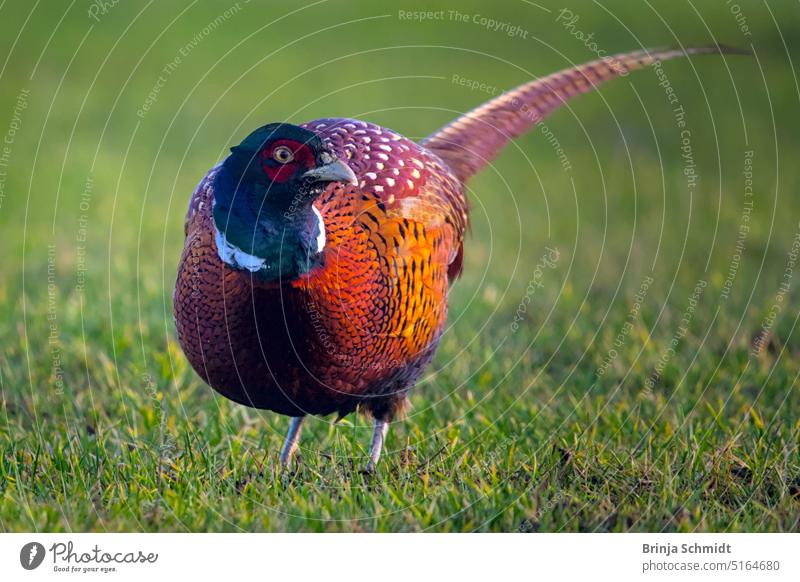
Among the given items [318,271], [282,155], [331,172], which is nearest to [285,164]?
[282,155]

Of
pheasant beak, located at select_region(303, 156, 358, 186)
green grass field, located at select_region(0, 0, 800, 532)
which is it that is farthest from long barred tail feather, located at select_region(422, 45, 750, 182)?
pheasant beak, located at select_region(303, 156, 358, 186)

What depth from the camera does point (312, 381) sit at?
12.1 ft

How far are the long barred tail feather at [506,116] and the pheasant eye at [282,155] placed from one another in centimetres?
133

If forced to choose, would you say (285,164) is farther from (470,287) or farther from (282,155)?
(470,287)

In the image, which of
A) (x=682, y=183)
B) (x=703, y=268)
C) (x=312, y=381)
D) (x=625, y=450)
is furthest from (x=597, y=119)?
(x=312, y=381)

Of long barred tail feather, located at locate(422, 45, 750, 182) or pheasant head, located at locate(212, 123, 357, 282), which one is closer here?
pheasant head, located at locate(212, 123, 357, 282)

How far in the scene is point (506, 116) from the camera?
468 cm

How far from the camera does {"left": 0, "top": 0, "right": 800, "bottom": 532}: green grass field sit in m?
3.78

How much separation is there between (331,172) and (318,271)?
13.4 inches

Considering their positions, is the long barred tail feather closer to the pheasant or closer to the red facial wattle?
the pheasant

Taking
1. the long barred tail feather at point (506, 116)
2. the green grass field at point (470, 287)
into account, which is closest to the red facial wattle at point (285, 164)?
the green grass field at point (470, 287)

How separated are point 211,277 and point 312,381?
52 cm

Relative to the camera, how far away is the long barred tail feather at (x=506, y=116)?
465cm
